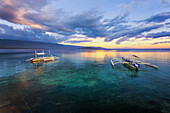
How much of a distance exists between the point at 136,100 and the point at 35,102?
13176 mm

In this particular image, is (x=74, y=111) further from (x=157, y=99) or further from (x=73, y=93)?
(x=157, y=99)

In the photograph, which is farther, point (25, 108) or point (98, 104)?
point (98, 104)

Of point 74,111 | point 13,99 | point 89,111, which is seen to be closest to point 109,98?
point 89,111

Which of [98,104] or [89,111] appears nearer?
[89,111]

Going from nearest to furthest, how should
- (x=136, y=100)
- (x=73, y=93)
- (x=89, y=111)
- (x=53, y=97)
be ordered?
1. (x=89, y=111)
2. (x=136, y=100)
3. (x=53, y=97)
4. (x=73, y=93)

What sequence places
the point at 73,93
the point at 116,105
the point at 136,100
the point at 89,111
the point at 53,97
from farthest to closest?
the point at 73,93 → the point at 53,97 → the point at 136,100 → the point at 116,105 → the point at 89,111

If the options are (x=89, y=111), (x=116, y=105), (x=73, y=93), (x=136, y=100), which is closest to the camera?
(x=89, y=111)

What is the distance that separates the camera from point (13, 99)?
10.5 m

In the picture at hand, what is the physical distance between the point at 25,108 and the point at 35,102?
118 centimetres

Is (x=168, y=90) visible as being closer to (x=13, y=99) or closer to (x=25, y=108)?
(x=25, y=108)

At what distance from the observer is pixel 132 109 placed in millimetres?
8812

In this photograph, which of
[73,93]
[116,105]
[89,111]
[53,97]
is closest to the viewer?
[89,111]

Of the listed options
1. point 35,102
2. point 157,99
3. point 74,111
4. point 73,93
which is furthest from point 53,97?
point 157,99

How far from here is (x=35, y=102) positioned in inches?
393
